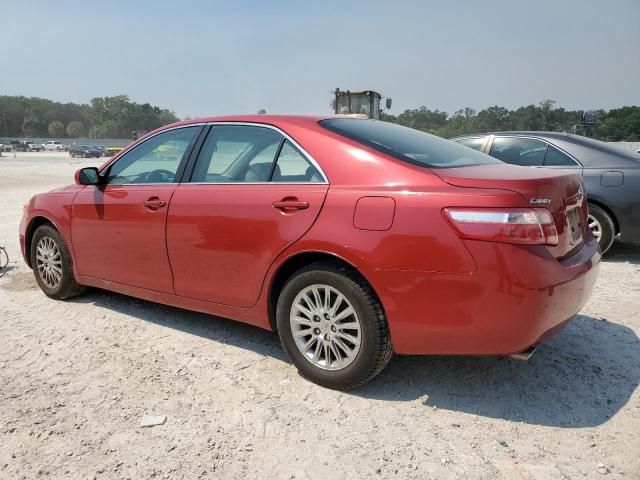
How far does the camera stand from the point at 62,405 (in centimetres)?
297

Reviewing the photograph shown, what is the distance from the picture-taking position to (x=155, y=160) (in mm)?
4102

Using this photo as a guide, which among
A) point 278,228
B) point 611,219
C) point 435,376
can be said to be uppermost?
point 278,228

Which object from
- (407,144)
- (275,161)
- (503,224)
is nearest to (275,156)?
(275,161)

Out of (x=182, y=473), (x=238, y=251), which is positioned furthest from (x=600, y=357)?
(x=182, y=473)

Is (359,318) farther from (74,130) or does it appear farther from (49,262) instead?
(74,130)

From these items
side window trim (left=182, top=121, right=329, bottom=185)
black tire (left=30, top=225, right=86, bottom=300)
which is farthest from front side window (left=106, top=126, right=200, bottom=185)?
black tire (left=30, top=225, right=86, bottom=300)

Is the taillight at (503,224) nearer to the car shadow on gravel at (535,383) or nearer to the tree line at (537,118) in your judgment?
the car shadow on gravel at (535,383)

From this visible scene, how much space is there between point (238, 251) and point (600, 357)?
2.41 metres

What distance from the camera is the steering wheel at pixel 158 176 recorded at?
3.87 meters

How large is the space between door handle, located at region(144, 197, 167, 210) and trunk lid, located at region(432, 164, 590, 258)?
6.37ft

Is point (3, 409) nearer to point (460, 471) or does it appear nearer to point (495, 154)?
point (460, 471)

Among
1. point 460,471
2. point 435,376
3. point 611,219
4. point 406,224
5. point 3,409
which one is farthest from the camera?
point 611,219

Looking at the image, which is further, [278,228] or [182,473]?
[278,228]

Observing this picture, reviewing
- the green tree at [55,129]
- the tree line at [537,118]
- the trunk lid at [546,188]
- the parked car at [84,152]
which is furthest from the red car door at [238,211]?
the green tree at [55,129]
